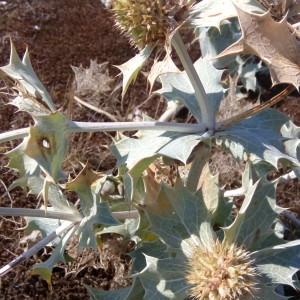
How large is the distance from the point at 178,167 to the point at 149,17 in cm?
61

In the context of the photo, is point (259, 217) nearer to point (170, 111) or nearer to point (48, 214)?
point (48, 214)

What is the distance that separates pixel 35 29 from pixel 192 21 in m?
1.51

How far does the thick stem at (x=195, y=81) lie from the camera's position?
1212 millimetres

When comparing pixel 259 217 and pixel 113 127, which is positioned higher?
pixel 113 127

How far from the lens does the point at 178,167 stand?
5.53 feet

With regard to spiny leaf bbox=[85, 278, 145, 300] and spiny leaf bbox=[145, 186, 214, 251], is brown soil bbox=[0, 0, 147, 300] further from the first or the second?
spiny leaf bbox=[145, 186, 214, 251]

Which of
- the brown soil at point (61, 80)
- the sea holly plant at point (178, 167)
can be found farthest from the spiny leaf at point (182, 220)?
the brown soil at point (61, 80)

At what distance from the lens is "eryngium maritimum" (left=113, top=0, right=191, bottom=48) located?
1.17 metres

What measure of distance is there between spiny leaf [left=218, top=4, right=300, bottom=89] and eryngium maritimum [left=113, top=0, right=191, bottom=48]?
14cm

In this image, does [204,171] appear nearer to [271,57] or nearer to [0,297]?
[271,57]

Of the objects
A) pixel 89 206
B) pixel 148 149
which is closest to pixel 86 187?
pixel 89 206

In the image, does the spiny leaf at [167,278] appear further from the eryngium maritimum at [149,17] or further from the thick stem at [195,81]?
the eryngium maritimum at [149,17]

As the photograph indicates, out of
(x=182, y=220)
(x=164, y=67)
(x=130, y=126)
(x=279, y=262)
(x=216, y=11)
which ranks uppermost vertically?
(x=216, y=11)

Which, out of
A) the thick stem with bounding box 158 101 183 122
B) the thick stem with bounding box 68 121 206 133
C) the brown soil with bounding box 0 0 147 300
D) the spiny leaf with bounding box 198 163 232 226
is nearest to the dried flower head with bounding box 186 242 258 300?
the spiny leaf with bounding box 198 163 232 226
